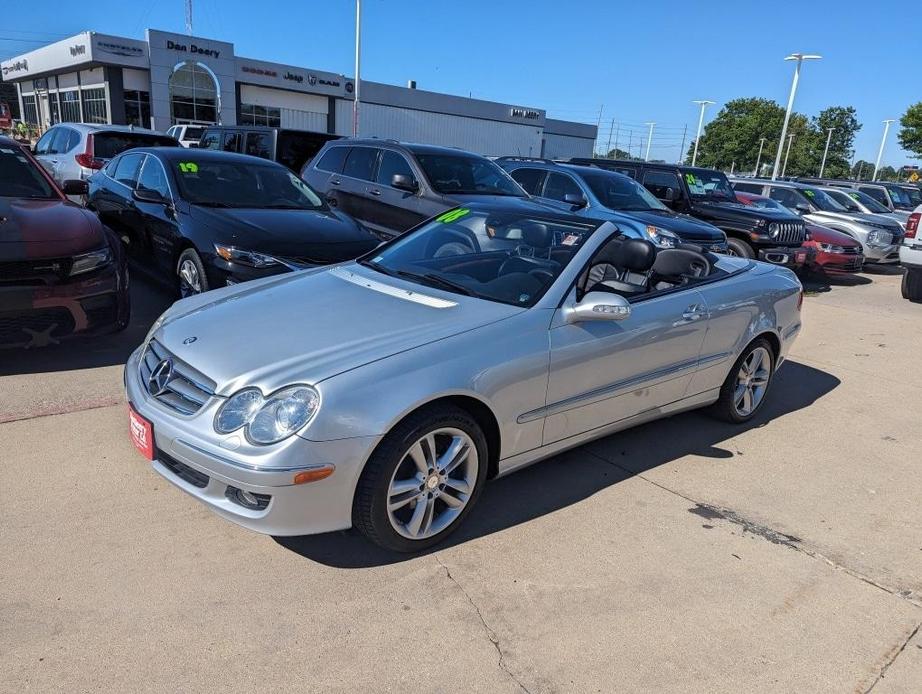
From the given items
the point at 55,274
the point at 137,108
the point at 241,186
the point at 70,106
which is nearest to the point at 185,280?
the point at 241,186

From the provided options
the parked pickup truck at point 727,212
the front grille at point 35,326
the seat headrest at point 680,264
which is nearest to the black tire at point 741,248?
the parked pickup truck at point 727,212

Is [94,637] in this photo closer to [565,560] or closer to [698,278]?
[565,560]

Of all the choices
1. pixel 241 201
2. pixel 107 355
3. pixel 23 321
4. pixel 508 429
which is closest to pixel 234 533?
pixel 508 429

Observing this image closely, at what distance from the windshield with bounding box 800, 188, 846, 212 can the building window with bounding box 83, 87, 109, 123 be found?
1276 inches

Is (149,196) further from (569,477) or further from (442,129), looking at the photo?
(442,129)

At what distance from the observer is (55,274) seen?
457 cm

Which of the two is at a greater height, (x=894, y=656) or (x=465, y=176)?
(x=465, y=176)

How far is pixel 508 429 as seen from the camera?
3.14m

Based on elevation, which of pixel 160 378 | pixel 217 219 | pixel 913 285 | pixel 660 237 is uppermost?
pixel 217 219

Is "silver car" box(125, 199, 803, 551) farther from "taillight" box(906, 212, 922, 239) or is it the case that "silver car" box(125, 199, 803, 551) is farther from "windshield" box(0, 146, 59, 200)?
"taillight" box(906, 212, 922, 239)

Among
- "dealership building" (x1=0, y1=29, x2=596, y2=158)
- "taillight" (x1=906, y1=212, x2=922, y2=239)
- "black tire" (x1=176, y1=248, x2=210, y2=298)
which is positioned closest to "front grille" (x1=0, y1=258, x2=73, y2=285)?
"black tire" (x1=176, y1=248, x2=210, y2=298)

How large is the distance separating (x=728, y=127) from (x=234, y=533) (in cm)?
7318

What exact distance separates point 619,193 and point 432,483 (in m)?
7.56

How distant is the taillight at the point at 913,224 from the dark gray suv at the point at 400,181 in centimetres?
580
